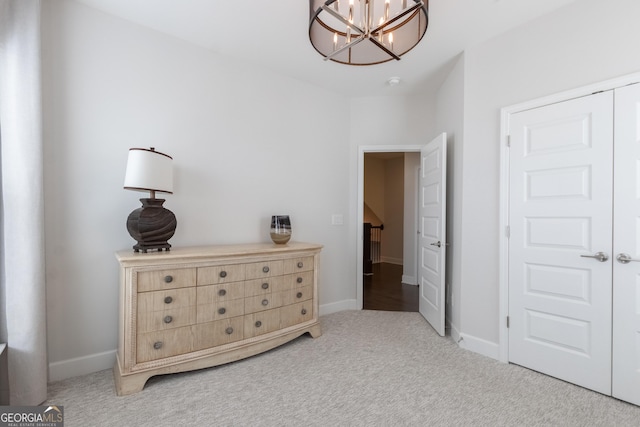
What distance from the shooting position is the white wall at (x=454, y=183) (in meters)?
2.75

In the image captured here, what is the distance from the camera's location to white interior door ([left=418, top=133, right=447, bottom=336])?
9.48ft

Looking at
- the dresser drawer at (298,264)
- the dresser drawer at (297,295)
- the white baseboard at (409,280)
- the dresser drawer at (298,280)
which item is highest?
the dresser drawer at (298,264)

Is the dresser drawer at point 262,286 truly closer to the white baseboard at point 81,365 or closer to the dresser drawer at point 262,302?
the dresser drawer at point 262,302

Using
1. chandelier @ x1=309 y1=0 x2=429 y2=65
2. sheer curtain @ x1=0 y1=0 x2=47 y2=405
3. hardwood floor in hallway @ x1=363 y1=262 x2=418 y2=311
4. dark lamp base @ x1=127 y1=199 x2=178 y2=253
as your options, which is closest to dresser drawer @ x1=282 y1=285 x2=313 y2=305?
dark lamp base @ x1=127 y1=199 x2=178 y2=253

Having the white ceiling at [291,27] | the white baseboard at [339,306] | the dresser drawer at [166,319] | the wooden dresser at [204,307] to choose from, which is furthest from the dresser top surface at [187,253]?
the white ceiling at [291,27]

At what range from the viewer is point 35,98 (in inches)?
71.2

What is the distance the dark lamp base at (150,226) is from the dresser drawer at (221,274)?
0.35 metres

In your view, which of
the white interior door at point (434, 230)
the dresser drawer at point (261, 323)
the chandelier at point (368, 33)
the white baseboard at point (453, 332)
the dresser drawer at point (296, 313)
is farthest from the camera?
the white interior door at point (434, 230)

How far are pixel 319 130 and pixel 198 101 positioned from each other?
4.52 ft

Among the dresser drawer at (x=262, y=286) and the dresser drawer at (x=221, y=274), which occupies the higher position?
the dresser drawer at (x=221, y=274)

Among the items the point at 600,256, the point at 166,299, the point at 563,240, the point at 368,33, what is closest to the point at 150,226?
the point at 166,299

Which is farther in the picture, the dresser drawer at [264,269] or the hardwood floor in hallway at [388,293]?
the hardwood floor in hallway at [388,293]

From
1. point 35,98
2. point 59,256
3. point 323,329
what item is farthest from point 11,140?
point 323,329

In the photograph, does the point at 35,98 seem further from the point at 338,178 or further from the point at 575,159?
the point at 575,159
